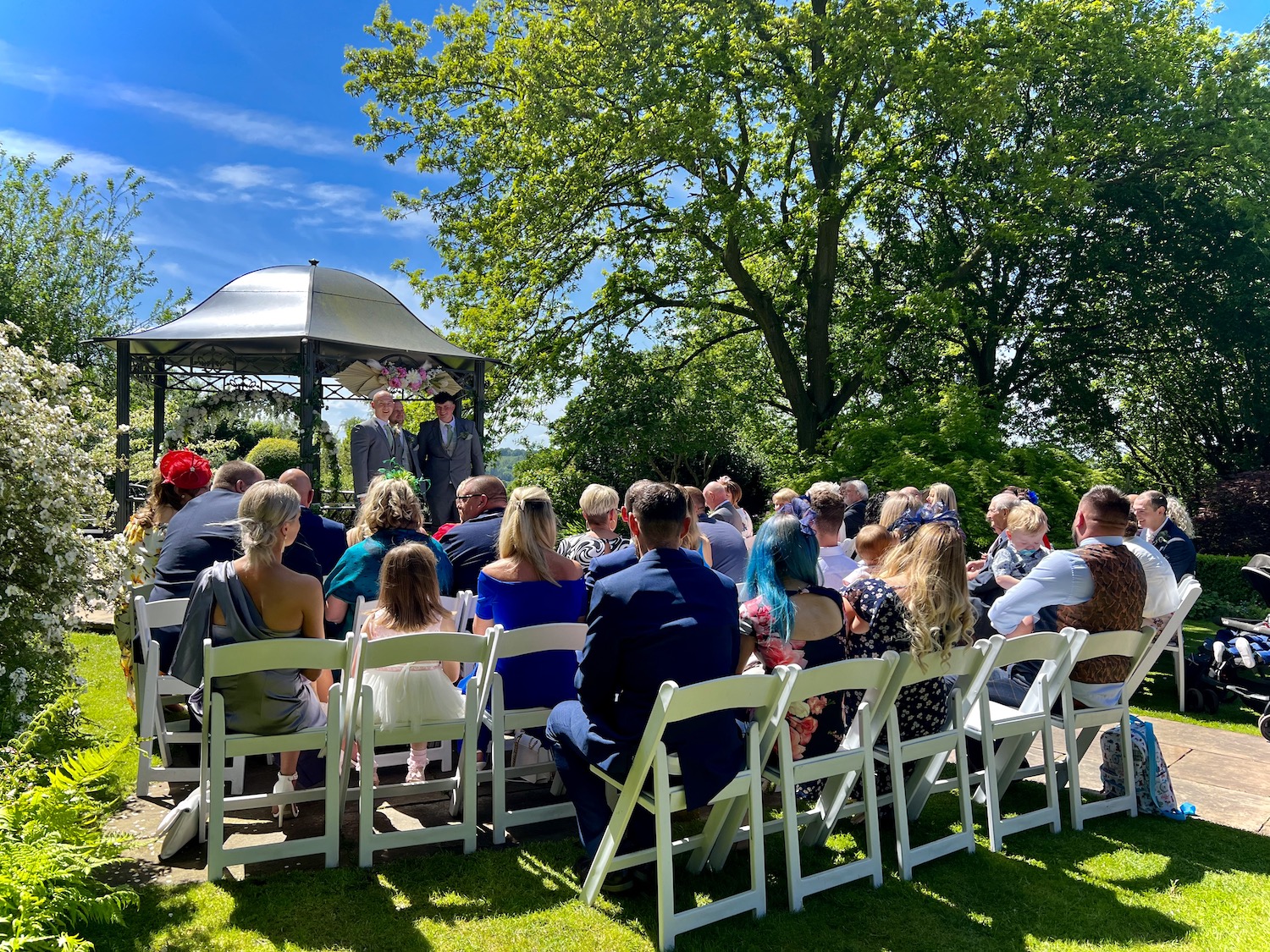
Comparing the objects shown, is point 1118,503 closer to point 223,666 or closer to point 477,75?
point 223,666

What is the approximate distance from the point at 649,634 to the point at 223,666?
156 cm

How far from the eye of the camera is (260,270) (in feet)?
34.4

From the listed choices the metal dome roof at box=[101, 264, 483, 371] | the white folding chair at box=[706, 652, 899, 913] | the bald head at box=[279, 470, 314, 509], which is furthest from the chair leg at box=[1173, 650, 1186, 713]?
the metal dome roof at box=[101, 264, 483, 371]

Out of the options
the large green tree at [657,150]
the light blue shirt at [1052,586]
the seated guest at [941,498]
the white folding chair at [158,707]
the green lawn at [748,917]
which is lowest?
the green lawn at [748,917]

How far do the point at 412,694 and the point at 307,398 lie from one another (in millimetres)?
6124

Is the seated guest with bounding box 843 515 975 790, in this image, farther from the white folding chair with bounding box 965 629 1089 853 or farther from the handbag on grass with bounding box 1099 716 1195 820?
the handbag on grass with bounding box 1099 716 1195 820

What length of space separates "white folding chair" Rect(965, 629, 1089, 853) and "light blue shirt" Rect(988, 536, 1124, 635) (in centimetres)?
18

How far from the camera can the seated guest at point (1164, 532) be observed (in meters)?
6.56

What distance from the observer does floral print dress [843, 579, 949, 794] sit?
12.1ft

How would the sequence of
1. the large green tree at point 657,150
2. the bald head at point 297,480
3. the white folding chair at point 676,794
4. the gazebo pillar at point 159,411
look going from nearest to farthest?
the white folding chair at point 676,794, the bald head at point 297,480, the gazebo pillar at point 159,411, the large green tree at point 657,150

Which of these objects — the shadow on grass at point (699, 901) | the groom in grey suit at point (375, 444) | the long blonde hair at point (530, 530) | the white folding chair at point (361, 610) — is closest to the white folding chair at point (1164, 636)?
the shadow on grass at point (699, 901)

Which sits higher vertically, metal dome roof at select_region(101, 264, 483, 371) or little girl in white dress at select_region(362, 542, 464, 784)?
metal dome roof at select_region(101, 264, 483, 371)

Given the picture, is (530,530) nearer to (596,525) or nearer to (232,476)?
(596,525)

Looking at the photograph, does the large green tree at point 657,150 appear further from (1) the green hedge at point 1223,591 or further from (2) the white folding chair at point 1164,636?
(2) the white folding chair at point 1164,636
